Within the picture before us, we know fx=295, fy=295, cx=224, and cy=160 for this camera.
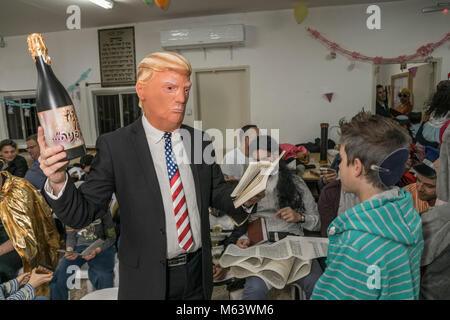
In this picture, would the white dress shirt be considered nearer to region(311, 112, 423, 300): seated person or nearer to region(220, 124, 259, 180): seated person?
region(311, 112, 423, 300): seated person

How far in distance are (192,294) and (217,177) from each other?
49 centimetres

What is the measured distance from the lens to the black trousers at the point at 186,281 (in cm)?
113

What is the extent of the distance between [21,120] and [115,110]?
2.05 m

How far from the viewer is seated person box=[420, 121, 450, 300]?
1.06m

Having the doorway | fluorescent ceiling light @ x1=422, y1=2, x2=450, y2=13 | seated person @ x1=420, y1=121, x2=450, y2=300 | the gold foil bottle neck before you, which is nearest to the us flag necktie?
the gold foil bottle neck

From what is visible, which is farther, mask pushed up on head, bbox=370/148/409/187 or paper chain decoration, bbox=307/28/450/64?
paper chain decoration, bbox=307/28/450/64

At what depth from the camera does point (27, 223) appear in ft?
5.71

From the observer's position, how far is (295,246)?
5.56 ft

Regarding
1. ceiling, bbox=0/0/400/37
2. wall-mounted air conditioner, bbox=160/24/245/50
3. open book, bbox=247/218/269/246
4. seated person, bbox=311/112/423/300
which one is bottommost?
open book, bbox=247/218/269/246

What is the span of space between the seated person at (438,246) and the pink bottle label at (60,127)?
1.26 m

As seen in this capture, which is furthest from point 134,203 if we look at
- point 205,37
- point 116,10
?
point 116,10

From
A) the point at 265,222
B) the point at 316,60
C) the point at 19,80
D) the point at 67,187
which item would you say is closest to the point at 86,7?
the point at 19,80

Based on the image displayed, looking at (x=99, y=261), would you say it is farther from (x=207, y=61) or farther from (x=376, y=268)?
(x=207, y=61)

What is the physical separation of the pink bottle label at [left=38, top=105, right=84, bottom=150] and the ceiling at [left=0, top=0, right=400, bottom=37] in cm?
398
